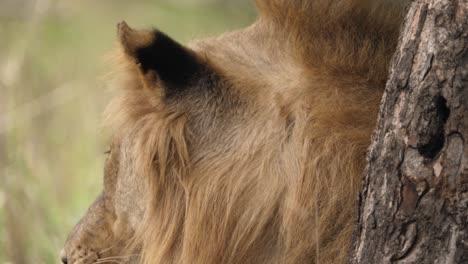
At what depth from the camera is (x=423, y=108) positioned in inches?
83.0

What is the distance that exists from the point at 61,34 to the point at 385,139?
25.7 feet

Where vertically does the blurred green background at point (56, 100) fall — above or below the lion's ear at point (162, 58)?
above

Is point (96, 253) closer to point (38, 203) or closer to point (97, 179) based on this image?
point (38, 203)

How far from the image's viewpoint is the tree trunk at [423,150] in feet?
6.66

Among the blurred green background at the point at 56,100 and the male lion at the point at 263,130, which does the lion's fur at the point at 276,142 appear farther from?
the blurred green background at the point at 56,100

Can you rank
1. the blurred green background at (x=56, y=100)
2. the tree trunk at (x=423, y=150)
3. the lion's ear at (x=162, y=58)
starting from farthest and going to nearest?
the blurred green background at (x=56, y=100) → the lion's ear at (x=162, y=58) → the tree trunk at (x=423, y=150)

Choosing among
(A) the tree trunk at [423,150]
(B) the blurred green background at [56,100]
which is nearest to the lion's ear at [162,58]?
(B) the blurred green background at [56,100]

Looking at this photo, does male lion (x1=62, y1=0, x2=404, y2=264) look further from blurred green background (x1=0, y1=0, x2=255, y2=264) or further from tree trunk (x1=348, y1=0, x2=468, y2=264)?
blurred green background (x1=0, y1=0, x2=255, y2=264)

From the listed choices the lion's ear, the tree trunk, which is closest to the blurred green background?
the lion's ear

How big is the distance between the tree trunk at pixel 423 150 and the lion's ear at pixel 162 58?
2.22 ft

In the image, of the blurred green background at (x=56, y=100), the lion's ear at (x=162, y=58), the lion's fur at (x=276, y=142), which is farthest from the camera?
the blurred green background at (x=56, y=100)

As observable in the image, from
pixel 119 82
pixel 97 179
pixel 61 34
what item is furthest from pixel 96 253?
pixel 61 34

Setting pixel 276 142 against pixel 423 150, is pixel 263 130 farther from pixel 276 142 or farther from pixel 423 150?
pixel 423 150

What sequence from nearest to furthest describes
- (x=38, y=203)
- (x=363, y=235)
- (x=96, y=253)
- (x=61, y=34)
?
1. (x=363, y=235)
2. (x=96, y=253)
3. (x=38, y=203)
4. (x=61, y=34)
